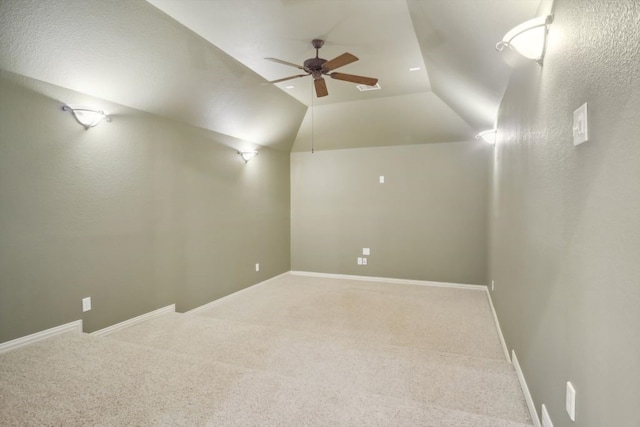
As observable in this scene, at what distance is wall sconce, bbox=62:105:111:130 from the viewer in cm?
287

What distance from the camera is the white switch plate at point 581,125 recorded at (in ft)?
3.64

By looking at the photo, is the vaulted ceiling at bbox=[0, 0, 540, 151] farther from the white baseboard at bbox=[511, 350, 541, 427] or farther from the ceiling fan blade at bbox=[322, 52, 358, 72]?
the white baseboard at bbox=[511, 350, 541, 427]

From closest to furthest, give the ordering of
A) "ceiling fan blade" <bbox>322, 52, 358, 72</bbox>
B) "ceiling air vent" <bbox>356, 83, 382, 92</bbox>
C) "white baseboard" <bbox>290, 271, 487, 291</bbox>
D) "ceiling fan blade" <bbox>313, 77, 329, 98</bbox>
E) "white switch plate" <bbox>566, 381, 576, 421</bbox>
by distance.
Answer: "white switch plate" <bbox>566, 381, 576, 421</bbox>
"ceiling fan blade" <bbox>322, 52, 358, 72</bbox>
"ceiling fan blade" <bbox>313, 77, 329, 98</bbox>
"ceiling air vent" <bbox>356, 83, 382, 92</bbox>
"white baseboard" <bbox>290, 271, 487, 291</bbox>

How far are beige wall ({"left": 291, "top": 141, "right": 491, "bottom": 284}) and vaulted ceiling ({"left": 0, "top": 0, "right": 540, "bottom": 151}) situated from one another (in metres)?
1.12

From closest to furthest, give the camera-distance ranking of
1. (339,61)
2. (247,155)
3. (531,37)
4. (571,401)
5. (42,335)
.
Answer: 1. (571,401)
2. (531,37)
3. (42,335)
4. (339,61)
5. (247,155)

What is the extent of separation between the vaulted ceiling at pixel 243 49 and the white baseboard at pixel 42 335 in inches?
79.5

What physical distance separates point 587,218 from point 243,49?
10.7 feet

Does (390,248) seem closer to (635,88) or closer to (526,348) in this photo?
(526,348)

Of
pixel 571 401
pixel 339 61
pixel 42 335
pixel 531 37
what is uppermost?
pixel 339 61

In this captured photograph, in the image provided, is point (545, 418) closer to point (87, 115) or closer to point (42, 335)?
point (42, 335)

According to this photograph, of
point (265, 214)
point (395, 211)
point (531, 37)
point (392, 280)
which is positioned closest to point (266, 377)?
point (531, 37)

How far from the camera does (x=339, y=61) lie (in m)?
2.84

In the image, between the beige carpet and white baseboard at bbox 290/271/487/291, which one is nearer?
the beige carpet

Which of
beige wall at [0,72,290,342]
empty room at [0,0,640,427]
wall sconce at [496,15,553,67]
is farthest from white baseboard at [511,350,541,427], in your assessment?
beige wall at [0,72,290,342]
